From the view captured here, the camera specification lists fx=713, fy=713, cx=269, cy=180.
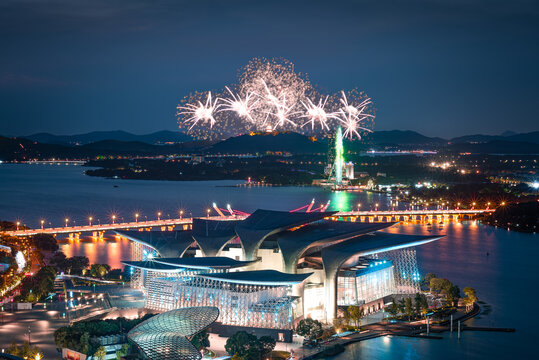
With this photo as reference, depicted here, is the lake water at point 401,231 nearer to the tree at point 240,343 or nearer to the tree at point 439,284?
the tree at point 439,284

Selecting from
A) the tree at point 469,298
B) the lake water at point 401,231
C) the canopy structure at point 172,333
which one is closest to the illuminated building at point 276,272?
the tree at point 469,298

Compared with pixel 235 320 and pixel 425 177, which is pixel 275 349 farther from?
pixel 425 177

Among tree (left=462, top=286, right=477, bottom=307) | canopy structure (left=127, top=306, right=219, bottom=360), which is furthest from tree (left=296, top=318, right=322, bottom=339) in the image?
tree (left=462, top=286, right=477, bottom=307)

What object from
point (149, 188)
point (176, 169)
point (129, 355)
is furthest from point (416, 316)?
point (176, 169)

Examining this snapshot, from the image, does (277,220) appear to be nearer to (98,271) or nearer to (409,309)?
(409,309)

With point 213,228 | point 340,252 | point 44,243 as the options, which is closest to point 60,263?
point 213,228

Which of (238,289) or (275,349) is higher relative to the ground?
(238,289)

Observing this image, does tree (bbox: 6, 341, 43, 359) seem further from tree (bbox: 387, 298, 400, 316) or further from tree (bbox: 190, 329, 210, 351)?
tree (bbox: 387, 298, 400, 316)
